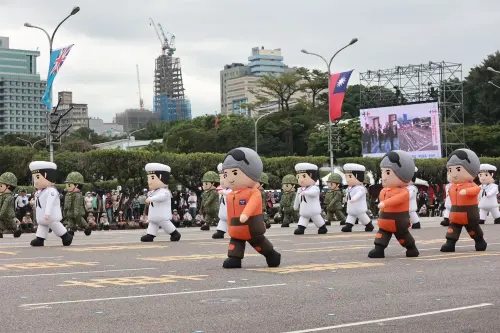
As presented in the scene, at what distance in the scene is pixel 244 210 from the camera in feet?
44.0

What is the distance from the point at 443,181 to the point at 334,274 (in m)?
37.2

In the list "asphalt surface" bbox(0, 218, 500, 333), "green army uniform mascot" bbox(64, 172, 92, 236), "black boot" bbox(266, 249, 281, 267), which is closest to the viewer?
"asphalt surface" bbox(0, 218, 500, 333)

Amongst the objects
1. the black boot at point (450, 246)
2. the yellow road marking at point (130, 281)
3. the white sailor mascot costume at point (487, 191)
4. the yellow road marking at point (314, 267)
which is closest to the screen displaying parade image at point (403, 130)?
the white sailor mascot costume at point (487, 191)

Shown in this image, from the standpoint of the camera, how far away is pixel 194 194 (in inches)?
1495

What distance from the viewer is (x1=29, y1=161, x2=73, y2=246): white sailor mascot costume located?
19266mm

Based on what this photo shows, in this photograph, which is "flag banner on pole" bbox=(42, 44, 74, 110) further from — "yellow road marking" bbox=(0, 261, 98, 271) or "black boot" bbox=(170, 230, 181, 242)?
"yellow road marking" bbox=(0, 261, 98, 271)

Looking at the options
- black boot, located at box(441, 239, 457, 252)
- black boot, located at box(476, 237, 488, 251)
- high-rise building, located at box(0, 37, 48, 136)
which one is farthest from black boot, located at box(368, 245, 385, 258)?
high-rise building, located at box(0, 37, 48, 136)

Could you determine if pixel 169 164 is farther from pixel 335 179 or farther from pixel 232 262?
pixel 232 262

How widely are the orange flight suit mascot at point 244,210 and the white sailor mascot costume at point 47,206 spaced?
21.9 feet

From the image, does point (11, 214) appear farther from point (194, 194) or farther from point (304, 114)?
point (304, 114)

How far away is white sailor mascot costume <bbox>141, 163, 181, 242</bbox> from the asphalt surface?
12.5 ft

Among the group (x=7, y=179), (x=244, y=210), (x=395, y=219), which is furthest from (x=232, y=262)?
(x=7, y=179)

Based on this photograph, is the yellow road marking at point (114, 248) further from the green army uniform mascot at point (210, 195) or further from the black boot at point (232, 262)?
the green army uniform mascot at point (210, 195)

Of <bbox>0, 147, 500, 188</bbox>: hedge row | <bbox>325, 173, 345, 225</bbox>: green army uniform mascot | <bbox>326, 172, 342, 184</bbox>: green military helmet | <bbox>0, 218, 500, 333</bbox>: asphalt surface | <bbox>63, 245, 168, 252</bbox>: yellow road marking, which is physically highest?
<bbox>0, 147, 500, 188</bbox>: hedge row
